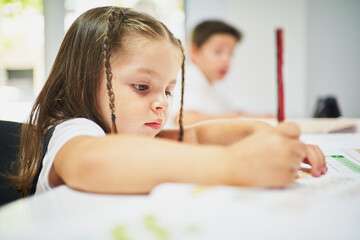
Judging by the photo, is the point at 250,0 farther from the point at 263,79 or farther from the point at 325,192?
the point at 325,192

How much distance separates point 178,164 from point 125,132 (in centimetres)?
30

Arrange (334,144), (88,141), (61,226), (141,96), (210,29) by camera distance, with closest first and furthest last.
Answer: (61,226) → (88,141) → (141,96) → (334,144) → (210,29)

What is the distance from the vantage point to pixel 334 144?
70 centimetres

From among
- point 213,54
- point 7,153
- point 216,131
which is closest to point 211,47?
point 213,54

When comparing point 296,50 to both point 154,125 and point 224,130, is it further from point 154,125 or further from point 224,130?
point 154,125

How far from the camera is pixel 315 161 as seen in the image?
1.40 feet

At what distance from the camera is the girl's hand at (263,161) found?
28 cm

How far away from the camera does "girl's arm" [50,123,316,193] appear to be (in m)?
0.29

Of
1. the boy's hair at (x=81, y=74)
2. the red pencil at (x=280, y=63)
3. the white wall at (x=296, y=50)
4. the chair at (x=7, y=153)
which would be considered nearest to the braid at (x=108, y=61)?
the boy's hair at (x=81, y=74)

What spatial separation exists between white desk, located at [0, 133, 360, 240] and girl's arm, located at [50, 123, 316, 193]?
0.05 ft

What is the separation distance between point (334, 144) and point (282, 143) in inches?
18.8

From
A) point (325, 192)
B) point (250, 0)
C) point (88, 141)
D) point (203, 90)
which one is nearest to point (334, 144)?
point (325, 192)

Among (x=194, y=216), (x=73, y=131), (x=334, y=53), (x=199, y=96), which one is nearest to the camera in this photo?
(x=194, y=216)

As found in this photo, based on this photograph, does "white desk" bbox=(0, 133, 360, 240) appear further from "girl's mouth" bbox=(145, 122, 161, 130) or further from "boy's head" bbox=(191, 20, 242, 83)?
"boy's head" bbox=(191, 20, 242, 83)
